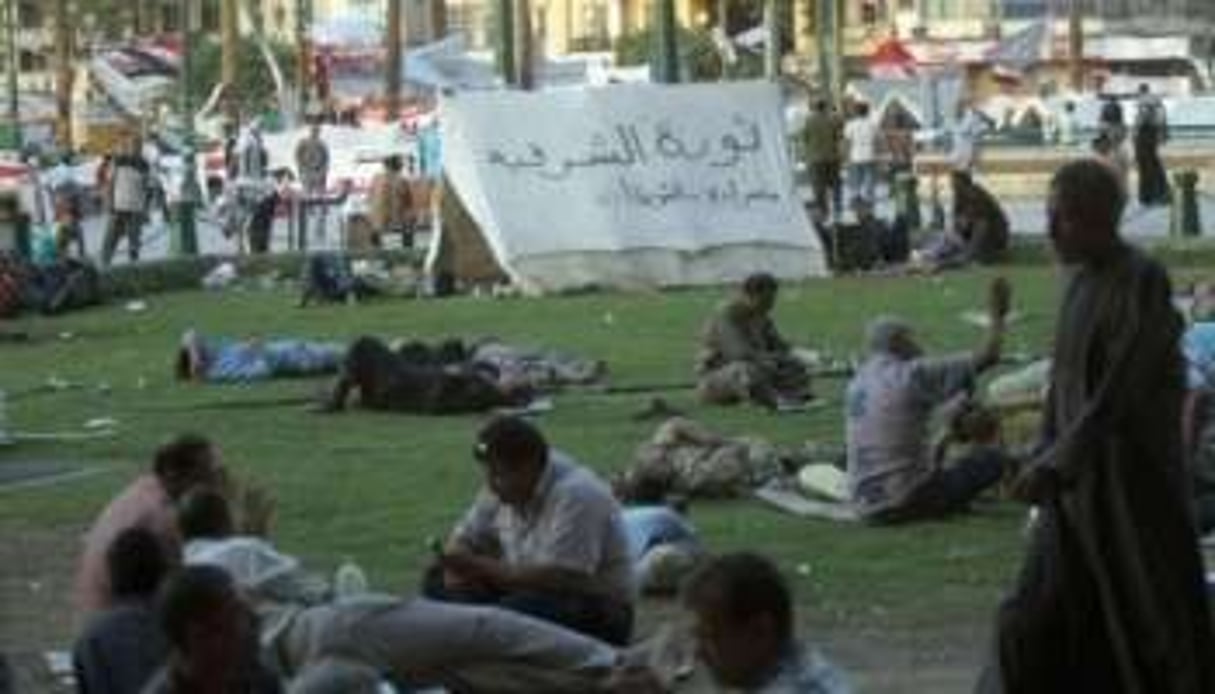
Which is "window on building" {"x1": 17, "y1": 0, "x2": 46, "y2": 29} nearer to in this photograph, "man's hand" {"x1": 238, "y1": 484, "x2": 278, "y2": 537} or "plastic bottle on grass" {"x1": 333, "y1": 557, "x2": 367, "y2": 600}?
"man's hand" {"x1": 238, "y1": 484, "x2": 278, "y2": 537}

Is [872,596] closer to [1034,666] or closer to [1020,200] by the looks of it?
[1034,666]

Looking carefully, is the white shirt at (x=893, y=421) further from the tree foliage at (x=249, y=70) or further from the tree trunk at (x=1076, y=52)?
the tree foliage at (x=249, y=70)

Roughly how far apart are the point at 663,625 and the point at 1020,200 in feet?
134

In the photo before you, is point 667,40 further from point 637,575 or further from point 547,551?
point 547,551

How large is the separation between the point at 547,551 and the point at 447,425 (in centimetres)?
1071

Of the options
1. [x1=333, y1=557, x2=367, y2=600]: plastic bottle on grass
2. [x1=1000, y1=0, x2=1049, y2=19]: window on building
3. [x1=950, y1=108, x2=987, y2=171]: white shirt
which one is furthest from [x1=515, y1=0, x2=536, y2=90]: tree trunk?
[x1=333, y1=557, x2=367, y2=600]: plastic bottle on grass

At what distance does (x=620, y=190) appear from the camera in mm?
34500

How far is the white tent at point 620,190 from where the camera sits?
1334 inches

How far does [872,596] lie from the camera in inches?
531

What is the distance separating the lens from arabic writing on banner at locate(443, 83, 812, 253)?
33969 millimetres

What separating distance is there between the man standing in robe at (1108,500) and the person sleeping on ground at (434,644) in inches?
79.4

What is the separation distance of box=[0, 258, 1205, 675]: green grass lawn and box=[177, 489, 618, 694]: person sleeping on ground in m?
3.14

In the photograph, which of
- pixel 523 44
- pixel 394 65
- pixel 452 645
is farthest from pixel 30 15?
pixel 452 645

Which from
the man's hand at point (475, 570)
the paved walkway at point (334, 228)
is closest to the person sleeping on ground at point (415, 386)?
the man's hand at point (475, 570)
